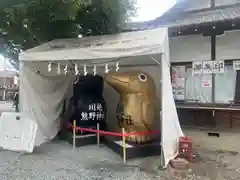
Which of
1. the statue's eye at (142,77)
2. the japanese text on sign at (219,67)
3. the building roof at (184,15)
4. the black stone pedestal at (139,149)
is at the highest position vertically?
the building roof at (184,15)

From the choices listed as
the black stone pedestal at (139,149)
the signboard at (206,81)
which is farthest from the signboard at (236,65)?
the black stone pedestal at (139,149)

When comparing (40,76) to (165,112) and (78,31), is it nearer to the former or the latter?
(78,31)

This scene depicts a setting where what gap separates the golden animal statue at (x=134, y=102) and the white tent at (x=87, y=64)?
421mm

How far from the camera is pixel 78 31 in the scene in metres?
7.81

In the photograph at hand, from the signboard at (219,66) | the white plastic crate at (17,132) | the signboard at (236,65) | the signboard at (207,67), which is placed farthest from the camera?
the signboard at (207,67)

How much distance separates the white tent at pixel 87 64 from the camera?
15.3ft

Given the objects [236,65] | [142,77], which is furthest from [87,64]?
Answer: [236,65]

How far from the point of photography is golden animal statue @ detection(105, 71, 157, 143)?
5.33 metres

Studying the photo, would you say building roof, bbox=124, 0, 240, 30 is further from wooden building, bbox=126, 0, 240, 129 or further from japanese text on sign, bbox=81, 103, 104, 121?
japanese text on sign, bbox=81, 103, 104, 121

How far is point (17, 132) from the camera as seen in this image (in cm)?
569

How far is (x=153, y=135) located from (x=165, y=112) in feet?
4.44

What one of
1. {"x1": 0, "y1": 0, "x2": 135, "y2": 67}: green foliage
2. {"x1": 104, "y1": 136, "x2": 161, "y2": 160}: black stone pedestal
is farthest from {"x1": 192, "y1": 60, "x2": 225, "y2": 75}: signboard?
{"x1": 104, "y1": 136, "x2": 161, "y2": 160}: black stone pedestal

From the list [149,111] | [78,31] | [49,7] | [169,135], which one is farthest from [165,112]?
[78,31]

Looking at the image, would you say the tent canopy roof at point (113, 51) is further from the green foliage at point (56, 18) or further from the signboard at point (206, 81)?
the signboard at point (206, 81)
